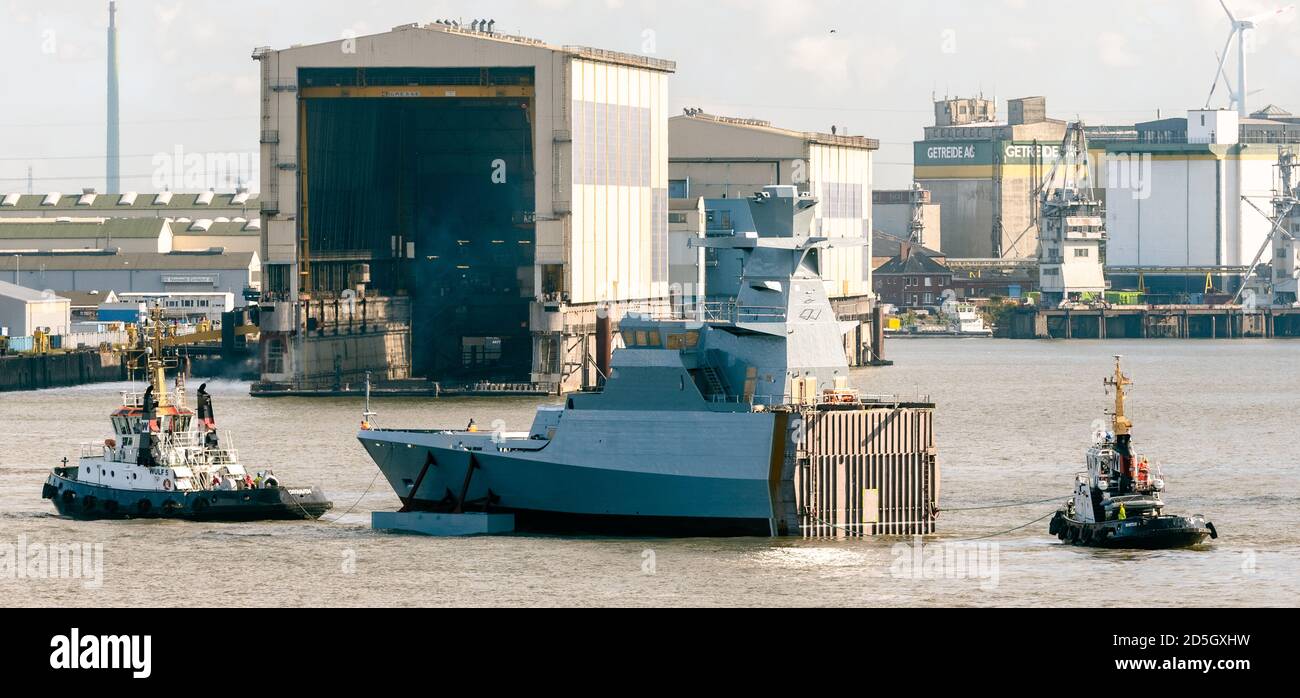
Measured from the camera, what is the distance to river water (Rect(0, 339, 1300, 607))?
3691cm

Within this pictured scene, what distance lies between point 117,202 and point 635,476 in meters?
141

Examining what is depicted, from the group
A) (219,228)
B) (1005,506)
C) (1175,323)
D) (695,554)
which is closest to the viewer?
(695,554)

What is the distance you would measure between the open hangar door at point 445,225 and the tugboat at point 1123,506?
52888 mm

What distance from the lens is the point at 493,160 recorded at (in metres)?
98.0

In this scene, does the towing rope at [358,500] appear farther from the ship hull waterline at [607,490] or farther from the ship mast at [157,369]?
the ship mast at [157,369]

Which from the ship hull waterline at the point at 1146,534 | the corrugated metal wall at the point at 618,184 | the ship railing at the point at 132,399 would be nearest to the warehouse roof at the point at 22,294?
the corrugated metal wall at the point at 618,184

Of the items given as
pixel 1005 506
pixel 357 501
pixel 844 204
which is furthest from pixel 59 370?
pixel 1005 506

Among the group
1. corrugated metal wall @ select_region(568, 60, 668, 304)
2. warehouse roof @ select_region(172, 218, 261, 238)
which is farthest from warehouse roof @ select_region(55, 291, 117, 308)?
corrugated metal wall @ select_region(568, 60, 668, 304)

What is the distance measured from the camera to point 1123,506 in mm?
41531

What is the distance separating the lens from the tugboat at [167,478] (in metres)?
47.8

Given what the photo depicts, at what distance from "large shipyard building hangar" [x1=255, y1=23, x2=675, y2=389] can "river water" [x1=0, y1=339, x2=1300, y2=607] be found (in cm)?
1851

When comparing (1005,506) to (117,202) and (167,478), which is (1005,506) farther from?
(117,202)
